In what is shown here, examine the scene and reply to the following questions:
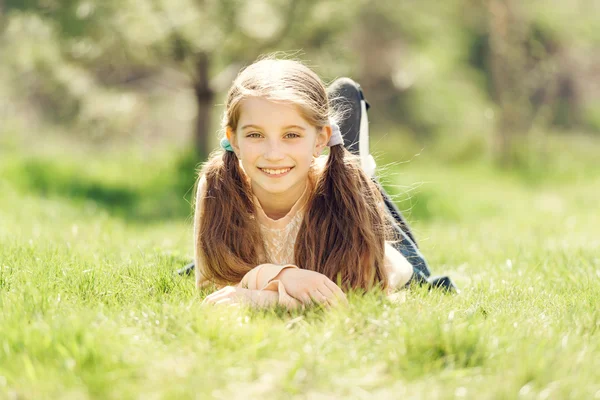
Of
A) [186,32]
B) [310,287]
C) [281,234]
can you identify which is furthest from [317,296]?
[186,32]

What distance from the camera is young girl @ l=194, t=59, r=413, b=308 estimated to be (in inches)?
119

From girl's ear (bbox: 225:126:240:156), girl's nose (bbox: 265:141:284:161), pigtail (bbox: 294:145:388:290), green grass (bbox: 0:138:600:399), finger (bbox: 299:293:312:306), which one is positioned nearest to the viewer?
green grass (bbox: 0:138:600:399)

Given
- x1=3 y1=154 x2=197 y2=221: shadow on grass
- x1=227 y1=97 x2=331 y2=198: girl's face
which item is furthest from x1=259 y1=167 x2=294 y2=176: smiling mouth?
x1=3 y1=154 x2=197 y2=221: shadow on grass

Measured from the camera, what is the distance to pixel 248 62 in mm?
7891

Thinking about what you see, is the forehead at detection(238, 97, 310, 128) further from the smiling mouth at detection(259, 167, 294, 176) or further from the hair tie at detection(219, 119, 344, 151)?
the hair tie at detection(219, 119, 344, 151)

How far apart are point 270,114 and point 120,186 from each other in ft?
16.4

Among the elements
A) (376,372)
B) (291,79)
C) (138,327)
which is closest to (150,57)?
(291,79)

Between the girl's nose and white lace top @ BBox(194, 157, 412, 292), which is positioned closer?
the girl's nose

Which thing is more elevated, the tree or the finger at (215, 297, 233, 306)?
the tree

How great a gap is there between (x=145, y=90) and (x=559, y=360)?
7.60 meters

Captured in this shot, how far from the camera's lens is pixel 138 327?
8.23 ft

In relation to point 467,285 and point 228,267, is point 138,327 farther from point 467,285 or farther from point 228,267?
point 467,285

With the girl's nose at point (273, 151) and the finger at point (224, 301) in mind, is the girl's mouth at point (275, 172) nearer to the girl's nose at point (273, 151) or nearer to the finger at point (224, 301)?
the girl's nose at point (273, 151)

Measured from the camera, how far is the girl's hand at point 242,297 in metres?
2.80
